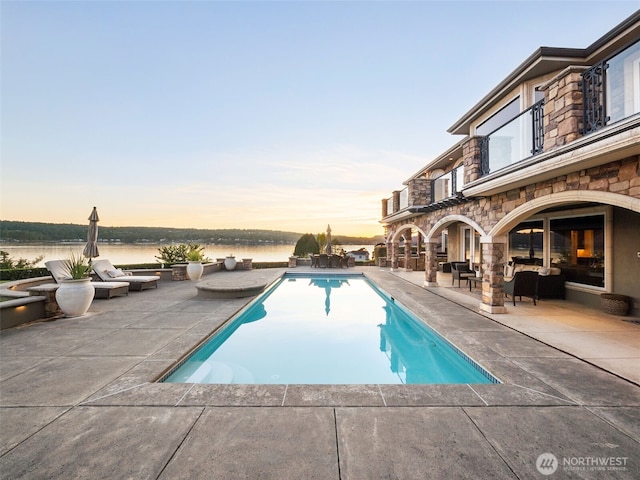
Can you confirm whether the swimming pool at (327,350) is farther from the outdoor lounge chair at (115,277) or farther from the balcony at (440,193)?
the outdoor lounge chair at (115,277)

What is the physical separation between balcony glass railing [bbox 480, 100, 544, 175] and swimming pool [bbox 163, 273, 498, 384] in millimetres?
4737

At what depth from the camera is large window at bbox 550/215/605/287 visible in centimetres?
813

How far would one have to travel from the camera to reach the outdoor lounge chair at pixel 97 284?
8.20 meters

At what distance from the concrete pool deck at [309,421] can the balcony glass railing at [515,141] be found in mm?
4358

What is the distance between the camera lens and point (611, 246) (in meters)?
7.61

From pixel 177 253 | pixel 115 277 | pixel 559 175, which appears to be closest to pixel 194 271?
pixel 115 277

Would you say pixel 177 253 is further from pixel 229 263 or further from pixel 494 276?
pixel 494 276

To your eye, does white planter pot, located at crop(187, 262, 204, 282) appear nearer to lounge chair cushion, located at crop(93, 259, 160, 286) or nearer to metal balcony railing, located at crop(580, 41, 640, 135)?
lounge chair cushion, located at crop(93, 259, 160, 286)

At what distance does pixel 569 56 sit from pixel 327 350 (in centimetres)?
975

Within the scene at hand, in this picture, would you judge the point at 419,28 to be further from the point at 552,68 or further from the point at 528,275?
the point at 528,275

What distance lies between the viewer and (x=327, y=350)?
6.15 metres

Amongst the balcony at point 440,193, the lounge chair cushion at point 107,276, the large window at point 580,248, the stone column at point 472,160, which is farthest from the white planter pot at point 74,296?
the large window at point 580,248

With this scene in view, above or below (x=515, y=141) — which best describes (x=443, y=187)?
below

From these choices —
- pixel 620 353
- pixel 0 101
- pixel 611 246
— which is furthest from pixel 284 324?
pixel 0 101
